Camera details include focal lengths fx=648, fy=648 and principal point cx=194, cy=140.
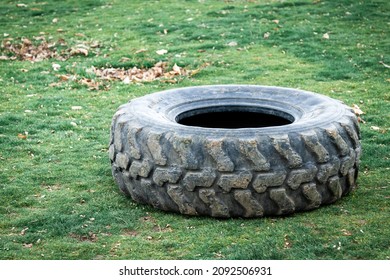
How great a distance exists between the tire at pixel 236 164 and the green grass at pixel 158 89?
0.39 feet

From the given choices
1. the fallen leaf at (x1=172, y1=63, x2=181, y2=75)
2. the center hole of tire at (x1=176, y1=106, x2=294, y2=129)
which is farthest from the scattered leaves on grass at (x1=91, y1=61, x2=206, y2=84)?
the center hole of tire at (x1=176, y1=106, x2=294, y2=129)

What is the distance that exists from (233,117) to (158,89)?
120 inches

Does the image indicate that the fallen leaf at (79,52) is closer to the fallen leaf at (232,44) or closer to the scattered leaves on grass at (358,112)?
the fallen leaf at (232,44)

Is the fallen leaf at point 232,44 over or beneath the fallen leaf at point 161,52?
beneath

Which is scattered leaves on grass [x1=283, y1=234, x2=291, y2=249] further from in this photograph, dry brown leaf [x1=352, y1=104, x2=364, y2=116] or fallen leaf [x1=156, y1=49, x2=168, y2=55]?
fallen leaf [x1=156, y1=49, x2=168, y2=55]

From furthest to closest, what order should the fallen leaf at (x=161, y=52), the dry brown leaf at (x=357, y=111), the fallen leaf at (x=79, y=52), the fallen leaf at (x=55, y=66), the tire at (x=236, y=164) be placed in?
the fallen leaf at (x=79, y=52)
the fallen leaf at (x=161, y=52)
the fallen leaf at (x=55, y=66)
the dry brown leaf at (x=357, y=111)
the tire at (x=236, y=164)

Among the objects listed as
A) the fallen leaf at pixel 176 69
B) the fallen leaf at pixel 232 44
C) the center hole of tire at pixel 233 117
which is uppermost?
the center hole of tire at pixel 233 117

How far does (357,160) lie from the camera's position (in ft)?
16.1

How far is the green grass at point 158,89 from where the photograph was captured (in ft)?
13.8

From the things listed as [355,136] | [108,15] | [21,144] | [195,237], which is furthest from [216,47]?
[195,237]

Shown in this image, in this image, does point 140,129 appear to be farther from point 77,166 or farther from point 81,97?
point 81,97

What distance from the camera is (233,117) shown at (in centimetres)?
578

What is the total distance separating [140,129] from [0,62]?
21.2 feet

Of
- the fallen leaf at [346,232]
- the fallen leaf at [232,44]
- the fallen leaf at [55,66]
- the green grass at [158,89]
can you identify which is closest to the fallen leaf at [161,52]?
the green grass at [158,89]
